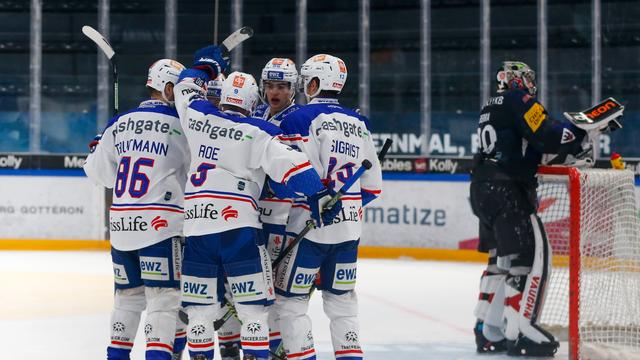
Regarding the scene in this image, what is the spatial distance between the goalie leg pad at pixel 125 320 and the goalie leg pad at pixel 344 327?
808mm

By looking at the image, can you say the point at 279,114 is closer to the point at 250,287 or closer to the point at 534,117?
the point at 250,287

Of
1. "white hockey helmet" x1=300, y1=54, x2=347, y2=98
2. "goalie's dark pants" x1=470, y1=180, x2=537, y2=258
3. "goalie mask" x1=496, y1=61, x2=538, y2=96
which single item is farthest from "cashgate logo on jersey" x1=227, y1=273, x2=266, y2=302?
"goalie mask" x1=496, y1=61, x2=538, y2=96

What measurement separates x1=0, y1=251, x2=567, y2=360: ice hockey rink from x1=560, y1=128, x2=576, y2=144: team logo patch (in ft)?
3.50

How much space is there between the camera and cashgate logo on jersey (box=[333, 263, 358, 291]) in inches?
171

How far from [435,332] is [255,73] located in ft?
24.1

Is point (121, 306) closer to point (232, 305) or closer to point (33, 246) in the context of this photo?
point (232, 305)

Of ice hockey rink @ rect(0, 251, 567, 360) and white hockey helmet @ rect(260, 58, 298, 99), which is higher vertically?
white hockey helmet @ rect(260, 58, 298, 99)

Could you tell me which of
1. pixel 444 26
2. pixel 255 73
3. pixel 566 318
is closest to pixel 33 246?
pixel 255 73

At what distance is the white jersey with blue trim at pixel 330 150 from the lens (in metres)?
4.32

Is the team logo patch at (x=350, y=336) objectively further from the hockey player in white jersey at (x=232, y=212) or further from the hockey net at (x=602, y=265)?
the hockey net at (x=602, y=265)

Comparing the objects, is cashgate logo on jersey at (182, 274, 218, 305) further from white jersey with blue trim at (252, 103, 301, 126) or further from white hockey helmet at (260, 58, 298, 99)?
white hockey helmet at (260, 58, 298, 99)

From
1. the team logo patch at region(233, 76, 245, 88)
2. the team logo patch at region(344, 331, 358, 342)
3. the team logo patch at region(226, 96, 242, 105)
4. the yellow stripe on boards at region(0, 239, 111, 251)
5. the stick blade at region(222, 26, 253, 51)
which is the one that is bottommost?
the yellow stripe on boards at region(0, 239, 111, 251)

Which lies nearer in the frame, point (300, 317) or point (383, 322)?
point (300, 317)

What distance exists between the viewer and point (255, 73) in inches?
508
